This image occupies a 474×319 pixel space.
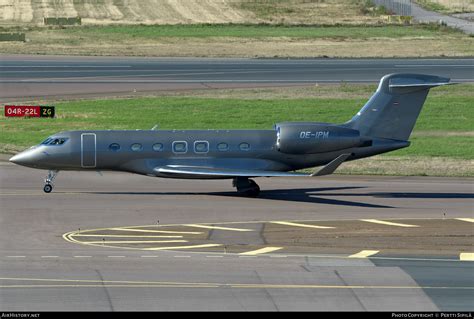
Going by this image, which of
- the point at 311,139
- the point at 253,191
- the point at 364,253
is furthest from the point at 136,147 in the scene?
the point at 364,253

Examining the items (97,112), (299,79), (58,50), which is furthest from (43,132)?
(58,50)

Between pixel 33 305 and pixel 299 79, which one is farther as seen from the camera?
pixel 299 79

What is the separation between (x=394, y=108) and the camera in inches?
1741

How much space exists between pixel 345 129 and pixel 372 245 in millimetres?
10346

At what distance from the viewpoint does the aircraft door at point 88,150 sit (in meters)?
43.3

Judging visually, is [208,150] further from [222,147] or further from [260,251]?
[260,251]

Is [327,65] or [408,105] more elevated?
[408,105]

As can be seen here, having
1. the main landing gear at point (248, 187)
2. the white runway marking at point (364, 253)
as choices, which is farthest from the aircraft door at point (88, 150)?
the white runway marking at point (364, 253)

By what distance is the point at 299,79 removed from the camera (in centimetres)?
8175

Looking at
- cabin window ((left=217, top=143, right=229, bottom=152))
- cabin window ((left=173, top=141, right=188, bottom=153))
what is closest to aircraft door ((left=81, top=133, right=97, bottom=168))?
cabin window ((left=173, top=141, right=188, bottom=153))

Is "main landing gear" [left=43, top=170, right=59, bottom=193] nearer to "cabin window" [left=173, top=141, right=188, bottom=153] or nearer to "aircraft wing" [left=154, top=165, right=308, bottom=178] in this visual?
"aircraft wing" [left=154, top=165, right=308, bottom=178]

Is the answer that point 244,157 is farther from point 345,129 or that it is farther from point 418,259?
point 418,259

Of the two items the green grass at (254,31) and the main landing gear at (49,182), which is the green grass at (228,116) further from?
the green grass at (254,31)

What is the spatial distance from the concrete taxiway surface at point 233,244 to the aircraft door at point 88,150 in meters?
1.40
